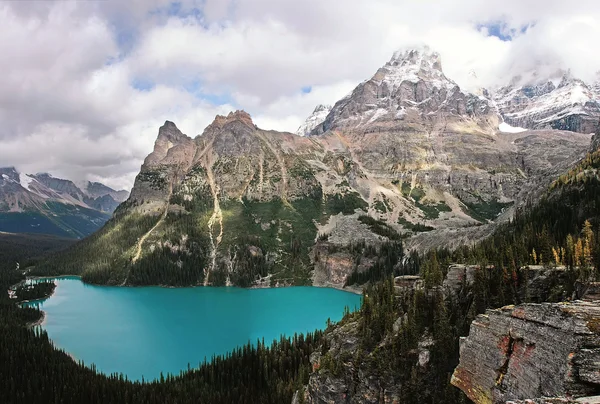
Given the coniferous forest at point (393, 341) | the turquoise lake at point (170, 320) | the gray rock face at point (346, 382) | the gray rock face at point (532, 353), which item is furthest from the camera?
the turquoise lake at point (170, 320)

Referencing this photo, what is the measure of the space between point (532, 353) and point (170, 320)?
96821 mm

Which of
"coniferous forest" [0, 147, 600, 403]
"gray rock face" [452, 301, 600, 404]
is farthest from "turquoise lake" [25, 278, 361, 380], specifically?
"gray rock face" [452, 301, 600, 404]

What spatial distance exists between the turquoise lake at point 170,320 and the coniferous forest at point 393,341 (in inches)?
274

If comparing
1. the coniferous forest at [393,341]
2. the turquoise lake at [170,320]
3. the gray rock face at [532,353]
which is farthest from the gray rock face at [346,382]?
the turquoise lake at [170,320]

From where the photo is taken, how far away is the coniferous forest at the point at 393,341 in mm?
33219

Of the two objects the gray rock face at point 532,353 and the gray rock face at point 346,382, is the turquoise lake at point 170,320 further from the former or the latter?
the gray rock face at point 532,353

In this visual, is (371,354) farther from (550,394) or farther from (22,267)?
(22,267)

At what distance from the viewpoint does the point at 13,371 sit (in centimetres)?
6456

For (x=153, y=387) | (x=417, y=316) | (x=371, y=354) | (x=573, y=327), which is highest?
(x=573, y=327)

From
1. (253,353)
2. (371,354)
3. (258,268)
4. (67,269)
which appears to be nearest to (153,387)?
(253,353)

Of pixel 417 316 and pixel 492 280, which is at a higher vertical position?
pixel 492 280

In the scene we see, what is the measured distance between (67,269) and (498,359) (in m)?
202

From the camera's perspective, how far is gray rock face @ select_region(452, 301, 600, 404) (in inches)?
606

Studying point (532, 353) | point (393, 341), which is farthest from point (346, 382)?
point (532, 353)
